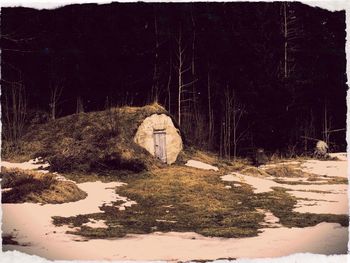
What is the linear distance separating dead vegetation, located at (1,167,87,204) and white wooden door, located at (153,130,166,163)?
4.21 meters

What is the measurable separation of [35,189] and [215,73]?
400 inches

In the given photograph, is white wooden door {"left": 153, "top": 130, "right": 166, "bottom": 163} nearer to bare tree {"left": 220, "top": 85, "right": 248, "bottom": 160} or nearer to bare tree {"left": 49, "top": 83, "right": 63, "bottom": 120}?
bare tree {"left": 220, "top": 85, "right": 248, "bottom": 160}

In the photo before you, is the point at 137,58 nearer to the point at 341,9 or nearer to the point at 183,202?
the point at 183,202

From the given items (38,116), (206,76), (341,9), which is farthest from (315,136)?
(38,116)

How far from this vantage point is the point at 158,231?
793 cm

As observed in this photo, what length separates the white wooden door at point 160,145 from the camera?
1379 centimetres

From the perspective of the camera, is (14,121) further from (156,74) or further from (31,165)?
(156,74)

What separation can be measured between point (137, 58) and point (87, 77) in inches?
90.7

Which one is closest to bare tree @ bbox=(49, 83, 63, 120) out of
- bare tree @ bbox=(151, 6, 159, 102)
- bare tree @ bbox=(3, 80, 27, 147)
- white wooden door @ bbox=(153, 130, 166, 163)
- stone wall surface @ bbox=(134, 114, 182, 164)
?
bare tree @ bbox=(3, 80, 27, 147)

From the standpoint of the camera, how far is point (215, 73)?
56.8ft

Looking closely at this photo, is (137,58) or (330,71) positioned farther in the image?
(330,71)

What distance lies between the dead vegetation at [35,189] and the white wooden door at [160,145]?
4211 millimetres

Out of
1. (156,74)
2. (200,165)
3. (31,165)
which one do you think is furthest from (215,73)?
(31,165)

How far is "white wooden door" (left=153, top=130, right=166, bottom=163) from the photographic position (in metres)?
13.8
